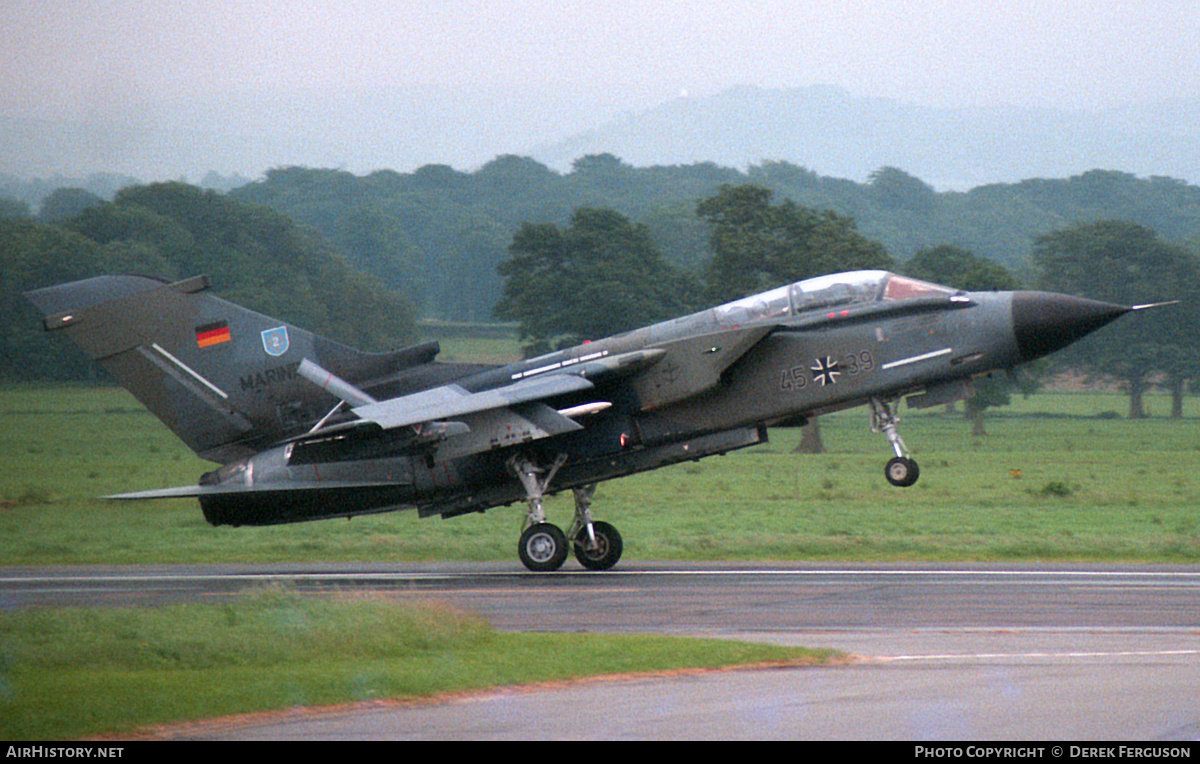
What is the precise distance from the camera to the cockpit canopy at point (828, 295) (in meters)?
20.4

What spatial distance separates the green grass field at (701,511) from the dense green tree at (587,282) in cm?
742

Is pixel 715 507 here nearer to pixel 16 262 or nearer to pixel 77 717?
pixel 16 262

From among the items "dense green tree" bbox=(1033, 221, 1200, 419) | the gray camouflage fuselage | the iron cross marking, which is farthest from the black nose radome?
"dense green tree" bbox=(1033, 221, 1200, 419)

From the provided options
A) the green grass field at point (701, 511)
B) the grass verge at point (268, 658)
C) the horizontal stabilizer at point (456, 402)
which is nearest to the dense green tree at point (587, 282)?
the green grass field at point (701, 511)

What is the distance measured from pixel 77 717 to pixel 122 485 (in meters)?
23.5

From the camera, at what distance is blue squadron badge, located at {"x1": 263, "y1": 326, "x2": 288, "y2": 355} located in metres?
22.3

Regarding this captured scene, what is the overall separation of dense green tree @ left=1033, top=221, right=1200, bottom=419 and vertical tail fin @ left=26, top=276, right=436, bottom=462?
6039 centimetres

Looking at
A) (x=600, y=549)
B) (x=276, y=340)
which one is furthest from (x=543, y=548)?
(x=276, y=340)

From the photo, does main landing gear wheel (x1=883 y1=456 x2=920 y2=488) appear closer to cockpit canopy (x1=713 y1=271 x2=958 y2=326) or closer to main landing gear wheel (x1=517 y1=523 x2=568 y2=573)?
cockpit canopy (x1=713 y1=271 x2=958 y2=326)

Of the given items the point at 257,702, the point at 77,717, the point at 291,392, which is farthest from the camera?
the point at 291,392

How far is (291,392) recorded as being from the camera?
22219 mm

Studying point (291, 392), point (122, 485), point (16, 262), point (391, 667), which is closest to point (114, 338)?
point (291, 392)

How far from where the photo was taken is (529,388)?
20453mm

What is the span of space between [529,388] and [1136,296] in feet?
209
